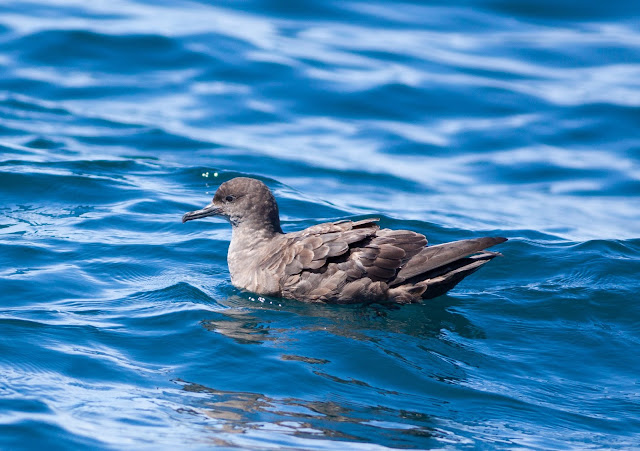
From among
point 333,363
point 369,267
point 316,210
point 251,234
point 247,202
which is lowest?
point 333,363

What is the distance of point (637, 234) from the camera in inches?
435

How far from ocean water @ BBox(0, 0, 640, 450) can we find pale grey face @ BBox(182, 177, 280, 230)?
684 millimetres

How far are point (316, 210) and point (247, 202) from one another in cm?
249

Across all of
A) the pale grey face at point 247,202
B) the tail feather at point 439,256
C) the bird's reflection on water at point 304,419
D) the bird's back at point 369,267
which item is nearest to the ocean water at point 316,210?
the bird's reflection on water at point 304,419

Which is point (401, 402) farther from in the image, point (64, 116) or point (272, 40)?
point (272, 40)

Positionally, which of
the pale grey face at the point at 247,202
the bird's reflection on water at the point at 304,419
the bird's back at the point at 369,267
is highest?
the pale grey face at the point at 247,202

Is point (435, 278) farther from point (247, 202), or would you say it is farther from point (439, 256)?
point (247, 202)

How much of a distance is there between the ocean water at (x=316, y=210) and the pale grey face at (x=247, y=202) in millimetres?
684

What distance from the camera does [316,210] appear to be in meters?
11.2

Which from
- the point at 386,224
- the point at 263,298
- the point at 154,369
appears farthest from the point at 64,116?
the point at 154,369

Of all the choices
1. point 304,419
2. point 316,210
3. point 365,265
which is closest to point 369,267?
point 365,265

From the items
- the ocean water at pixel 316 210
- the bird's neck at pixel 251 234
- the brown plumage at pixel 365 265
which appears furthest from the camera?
the bird's neck at pixel 251 234

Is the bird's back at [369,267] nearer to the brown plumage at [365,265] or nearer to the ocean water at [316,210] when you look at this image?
the brown plumage at [365,265]

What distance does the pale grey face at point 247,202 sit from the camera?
29.0 feet
